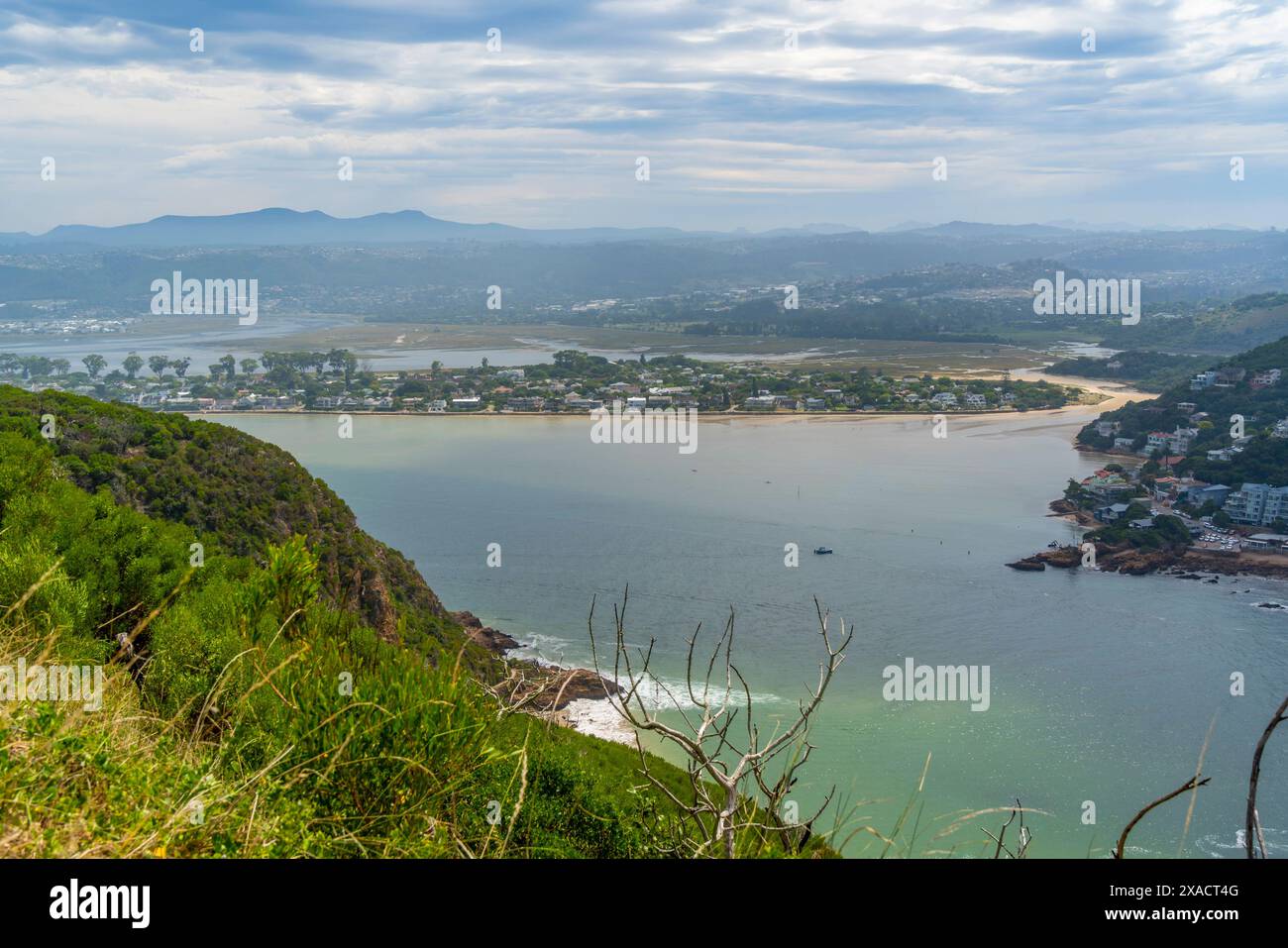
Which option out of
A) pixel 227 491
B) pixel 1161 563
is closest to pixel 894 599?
pixel 1161 563

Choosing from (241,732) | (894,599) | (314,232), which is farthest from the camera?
(314,232)

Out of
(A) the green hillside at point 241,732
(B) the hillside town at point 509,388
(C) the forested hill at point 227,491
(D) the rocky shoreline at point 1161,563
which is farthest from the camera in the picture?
(B) the hillside town at point 509,388

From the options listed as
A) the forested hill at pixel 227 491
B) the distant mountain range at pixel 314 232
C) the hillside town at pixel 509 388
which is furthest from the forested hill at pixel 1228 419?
the distant mountain range at pixel 314 232

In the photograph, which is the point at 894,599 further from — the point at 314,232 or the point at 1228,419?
the point at 314,232

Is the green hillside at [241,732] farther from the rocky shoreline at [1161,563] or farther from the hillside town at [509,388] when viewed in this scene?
the hillside town at [509,388]
